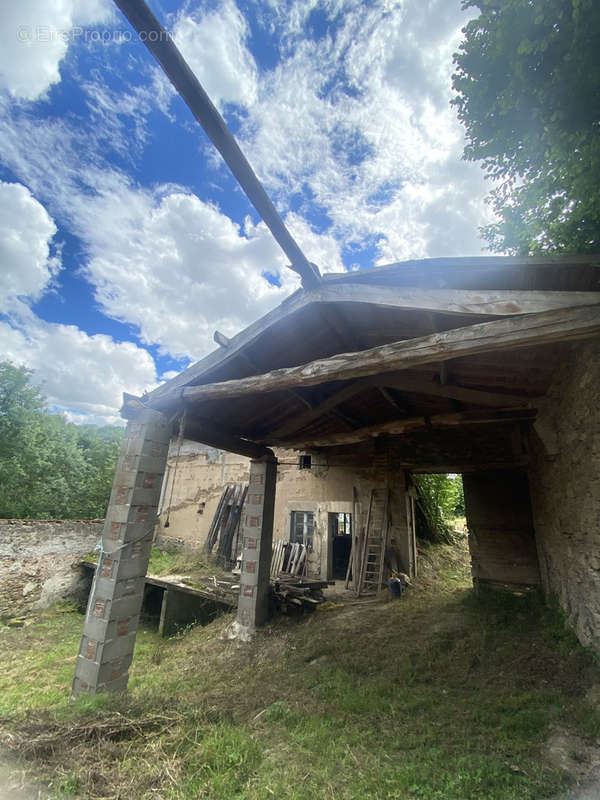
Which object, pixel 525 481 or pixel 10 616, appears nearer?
pixel 525 481

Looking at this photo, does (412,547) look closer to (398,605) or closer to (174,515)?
(398,605)

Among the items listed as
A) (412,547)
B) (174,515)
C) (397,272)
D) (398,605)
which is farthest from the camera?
(174,515)

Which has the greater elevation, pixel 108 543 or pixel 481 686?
pixel 108 543

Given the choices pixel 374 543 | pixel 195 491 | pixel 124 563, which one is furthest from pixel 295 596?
pixel 195 491

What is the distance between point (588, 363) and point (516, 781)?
3.84 metres

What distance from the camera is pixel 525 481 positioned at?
7.91 m

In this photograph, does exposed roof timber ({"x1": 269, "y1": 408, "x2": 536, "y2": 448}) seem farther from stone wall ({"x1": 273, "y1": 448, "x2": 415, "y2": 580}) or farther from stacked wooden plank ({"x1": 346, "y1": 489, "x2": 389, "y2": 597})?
stacked wooden plank ({"x1": 346, "y1": 489, "x2": 389, "y2": 597})

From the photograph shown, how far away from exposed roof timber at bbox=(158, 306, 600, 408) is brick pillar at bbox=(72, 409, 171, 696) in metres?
1.76

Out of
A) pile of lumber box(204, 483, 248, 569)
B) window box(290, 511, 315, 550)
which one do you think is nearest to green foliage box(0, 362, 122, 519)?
pile of lumber box(204, 483, 248, 569)

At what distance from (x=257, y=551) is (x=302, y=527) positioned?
3999mm

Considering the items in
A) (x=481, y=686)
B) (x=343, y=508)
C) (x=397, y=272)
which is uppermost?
(x=397, y=272)

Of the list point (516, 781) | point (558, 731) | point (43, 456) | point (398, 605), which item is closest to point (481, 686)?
point (558, 731)

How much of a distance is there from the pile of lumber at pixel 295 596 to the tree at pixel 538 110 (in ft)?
28.1

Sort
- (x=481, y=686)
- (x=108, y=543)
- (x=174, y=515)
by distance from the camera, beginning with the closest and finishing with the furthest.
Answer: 1. (x=481, y=686)
2. (x=108, y=543)
3. (x=174, y=515)
